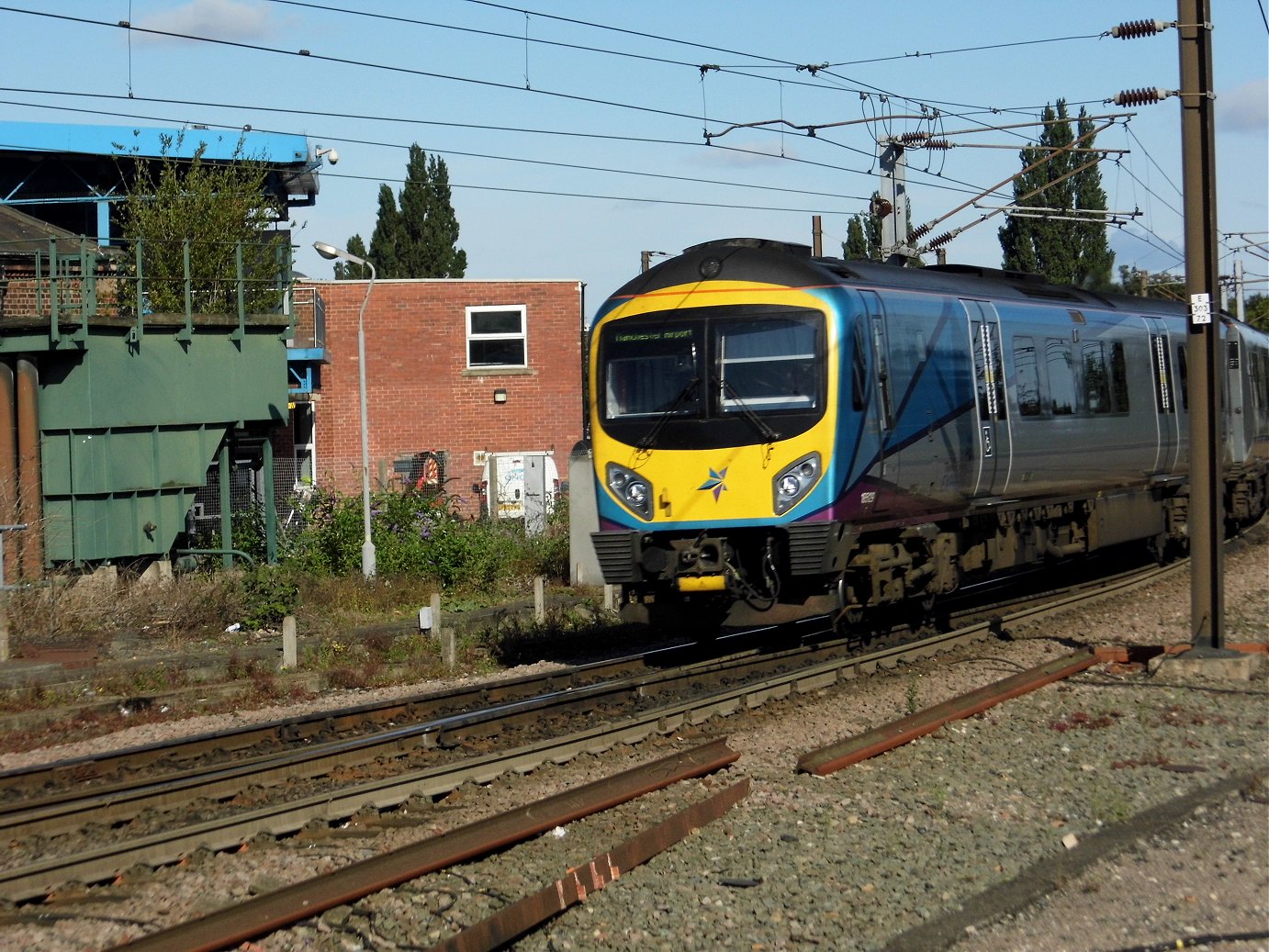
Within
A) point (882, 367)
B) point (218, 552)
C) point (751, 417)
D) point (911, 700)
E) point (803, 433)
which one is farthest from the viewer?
point (218, 552)

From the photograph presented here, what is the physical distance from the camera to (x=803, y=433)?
35.1 feet

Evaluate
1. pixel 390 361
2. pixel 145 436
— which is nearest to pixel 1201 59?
pixel 145 436

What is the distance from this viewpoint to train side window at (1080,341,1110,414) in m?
14.7

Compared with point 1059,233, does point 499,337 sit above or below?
below

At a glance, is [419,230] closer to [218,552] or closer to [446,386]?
[446,386]

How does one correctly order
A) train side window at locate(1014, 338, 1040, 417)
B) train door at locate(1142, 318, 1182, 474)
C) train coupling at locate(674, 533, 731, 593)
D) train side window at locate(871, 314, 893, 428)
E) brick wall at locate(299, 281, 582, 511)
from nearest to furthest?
train coupling at locate(674, 533, 731, 593), train side window at locate(871, 314, 893, 428), train side window at locate(1014, 338, 1040, 417), train door at locate(1142, 318, 1182, 474), brick wall at locate(299, 281, 582, 511)

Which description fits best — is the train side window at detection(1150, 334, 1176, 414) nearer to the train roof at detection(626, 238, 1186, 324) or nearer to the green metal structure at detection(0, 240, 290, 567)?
the train roof at detection(626, 238, 1186, 324)

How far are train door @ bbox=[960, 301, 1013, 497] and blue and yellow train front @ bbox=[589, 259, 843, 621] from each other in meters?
2.54

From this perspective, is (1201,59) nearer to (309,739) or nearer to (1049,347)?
(1049,347)

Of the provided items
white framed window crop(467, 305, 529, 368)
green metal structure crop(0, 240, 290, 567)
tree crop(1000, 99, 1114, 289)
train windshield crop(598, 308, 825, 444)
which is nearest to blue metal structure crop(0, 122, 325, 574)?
green metal structure crop(0, 240, 290, 567)

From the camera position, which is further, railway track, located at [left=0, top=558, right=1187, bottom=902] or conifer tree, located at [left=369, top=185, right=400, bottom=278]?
conifer tree, located at [left=369, top=185, right=400, bottom=278]

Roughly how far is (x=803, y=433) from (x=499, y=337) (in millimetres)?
18889

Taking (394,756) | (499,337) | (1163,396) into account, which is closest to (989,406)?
(1163,396)

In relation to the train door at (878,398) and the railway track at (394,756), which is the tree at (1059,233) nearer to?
the train door at (878,398)
